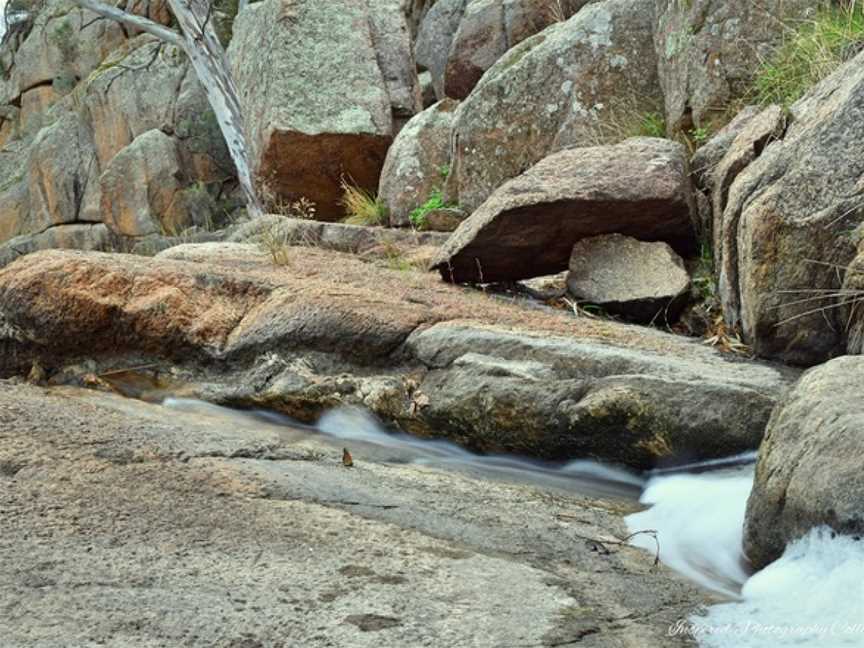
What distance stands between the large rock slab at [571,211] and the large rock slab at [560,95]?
1.79m

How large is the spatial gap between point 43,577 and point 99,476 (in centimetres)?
75

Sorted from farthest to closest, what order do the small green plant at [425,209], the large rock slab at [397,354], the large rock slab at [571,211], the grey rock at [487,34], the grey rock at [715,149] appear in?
the grey rock at [487,34] < the small green plant at [425,209] < the grey rock at [715,149] < the large rock slab at [571,211] < the large rock slab at [397,354]

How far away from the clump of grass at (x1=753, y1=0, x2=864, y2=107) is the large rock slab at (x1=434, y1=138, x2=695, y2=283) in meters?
0.68

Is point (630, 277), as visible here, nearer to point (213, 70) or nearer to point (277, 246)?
point (277, 246)

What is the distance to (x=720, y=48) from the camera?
6.73 m

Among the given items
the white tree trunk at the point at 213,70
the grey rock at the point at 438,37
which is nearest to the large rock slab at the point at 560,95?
the grey rock at the point at 438,37

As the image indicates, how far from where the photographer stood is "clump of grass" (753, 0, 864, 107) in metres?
5.62

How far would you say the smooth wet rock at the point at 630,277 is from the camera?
5754 millimetres

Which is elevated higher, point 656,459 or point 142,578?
point 142,578

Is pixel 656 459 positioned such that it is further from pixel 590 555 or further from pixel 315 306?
pixel 315 306

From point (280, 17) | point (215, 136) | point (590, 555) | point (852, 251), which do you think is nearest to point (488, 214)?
point (852, 251)

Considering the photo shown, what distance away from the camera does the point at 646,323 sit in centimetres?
579

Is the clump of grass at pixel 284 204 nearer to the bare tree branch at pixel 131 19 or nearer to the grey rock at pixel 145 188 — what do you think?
the bare tree branch at pixel 131 19

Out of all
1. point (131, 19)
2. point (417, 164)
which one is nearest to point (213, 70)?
point (131, 19)
